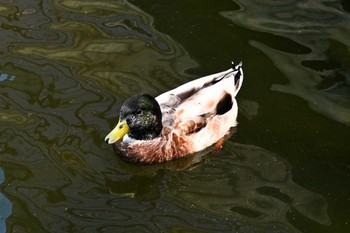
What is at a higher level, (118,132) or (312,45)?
(312,45)

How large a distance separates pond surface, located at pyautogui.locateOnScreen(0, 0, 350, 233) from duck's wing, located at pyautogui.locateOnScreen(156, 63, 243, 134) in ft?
1.02

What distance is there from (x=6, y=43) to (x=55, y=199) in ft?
9.31

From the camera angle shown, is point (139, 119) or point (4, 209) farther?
point (139, 119)

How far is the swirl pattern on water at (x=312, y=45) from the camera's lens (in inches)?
334

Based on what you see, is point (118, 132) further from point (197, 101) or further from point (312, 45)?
point (312, 45)

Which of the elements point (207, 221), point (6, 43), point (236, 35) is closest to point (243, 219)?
point (207, 221)

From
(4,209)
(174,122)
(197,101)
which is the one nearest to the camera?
(4,209)

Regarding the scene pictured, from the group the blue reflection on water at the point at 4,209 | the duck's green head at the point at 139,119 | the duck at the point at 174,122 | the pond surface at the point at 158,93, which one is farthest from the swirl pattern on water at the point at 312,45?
the blue reflection on water at the point at 4,209

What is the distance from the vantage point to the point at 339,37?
30.8 feet

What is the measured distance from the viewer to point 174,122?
774 centimetres

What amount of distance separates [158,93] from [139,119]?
3.23 ft

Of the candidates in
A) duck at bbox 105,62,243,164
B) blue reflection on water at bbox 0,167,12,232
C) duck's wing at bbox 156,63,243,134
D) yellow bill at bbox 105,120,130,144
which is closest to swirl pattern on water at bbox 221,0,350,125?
duck's wing at bbox 156,63,243,134

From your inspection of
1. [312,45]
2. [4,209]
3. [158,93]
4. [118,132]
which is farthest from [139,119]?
[312,45]

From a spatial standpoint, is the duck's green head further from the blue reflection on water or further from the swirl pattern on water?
the swirl pattern on water
